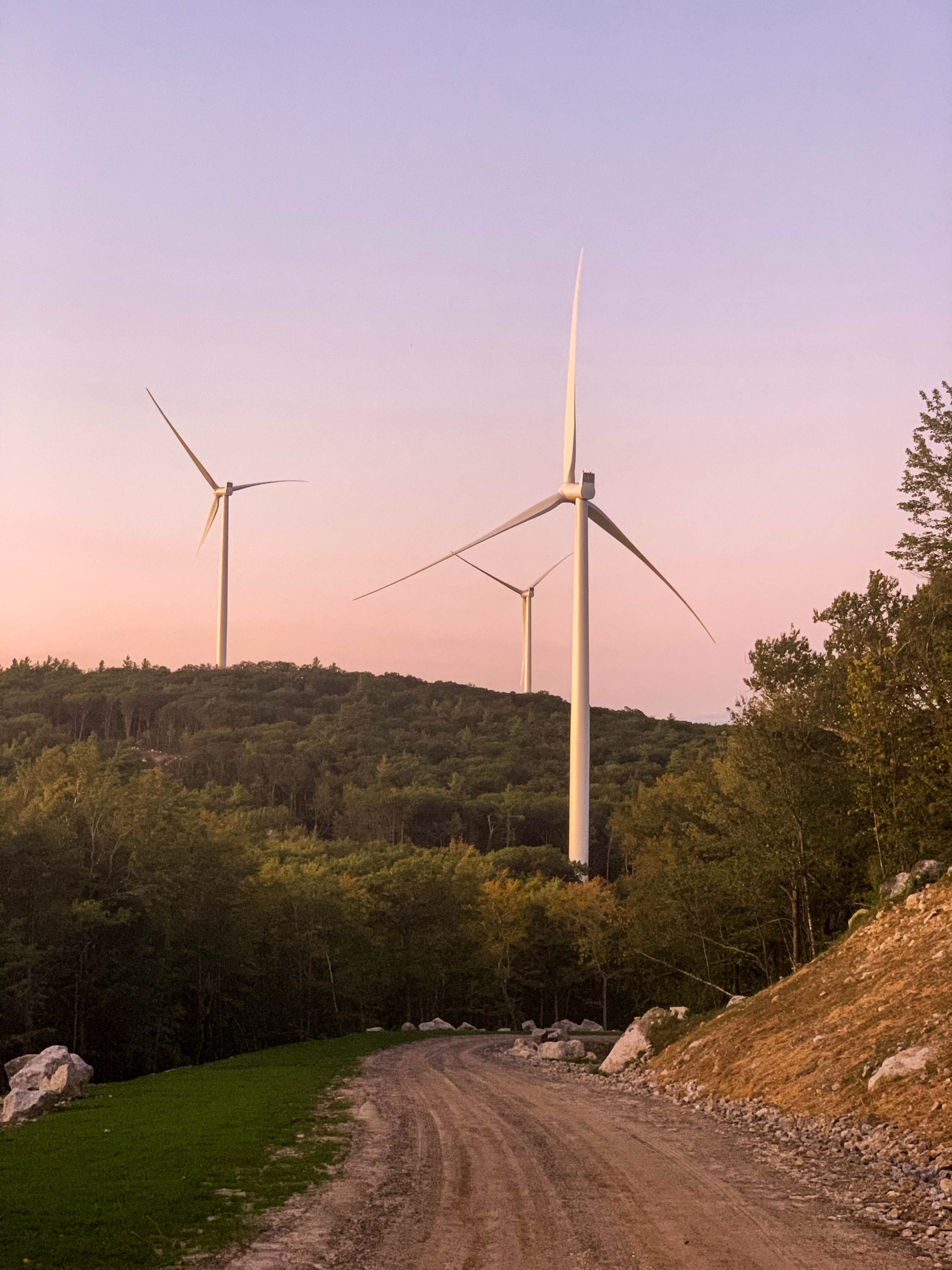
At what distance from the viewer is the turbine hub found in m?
89.4

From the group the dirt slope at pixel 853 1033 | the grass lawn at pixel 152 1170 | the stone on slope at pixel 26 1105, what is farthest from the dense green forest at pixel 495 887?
the grass lawn at pixel 152 1170

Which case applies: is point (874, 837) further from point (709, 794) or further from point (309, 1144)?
point (309, 1144)

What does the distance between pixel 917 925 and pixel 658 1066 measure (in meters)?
11.2

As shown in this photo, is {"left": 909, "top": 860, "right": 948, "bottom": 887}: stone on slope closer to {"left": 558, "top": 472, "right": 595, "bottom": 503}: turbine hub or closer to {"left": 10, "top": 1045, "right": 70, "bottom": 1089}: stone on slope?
{"left": 10, "top": 1045, "right": 70, "bottom": 1089}: stone on slope

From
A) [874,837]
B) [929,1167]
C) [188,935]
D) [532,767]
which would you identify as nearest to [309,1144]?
[929,1167]

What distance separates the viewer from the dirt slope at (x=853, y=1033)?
2528 cm

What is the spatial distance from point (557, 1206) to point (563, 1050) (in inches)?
1509

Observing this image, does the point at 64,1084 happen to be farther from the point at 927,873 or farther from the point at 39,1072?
the point at 927,873

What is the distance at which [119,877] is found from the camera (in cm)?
6612

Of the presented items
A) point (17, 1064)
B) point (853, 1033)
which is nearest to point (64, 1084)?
point (17, 1064)

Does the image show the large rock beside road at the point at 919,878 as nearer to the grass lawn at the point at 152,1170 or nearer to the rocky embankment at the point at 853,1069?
the rocky embankment at the point at 853,1069

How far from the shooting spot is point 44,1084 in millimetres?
39219

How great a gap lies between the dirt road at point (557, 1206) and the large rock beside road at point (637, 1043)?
14505 millimetres

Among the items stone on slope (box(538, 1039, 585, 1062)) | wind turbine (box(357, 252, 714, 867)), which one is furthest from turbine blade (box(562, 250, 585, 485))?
stone on slope (box(538, 1039, 585, 1062))
